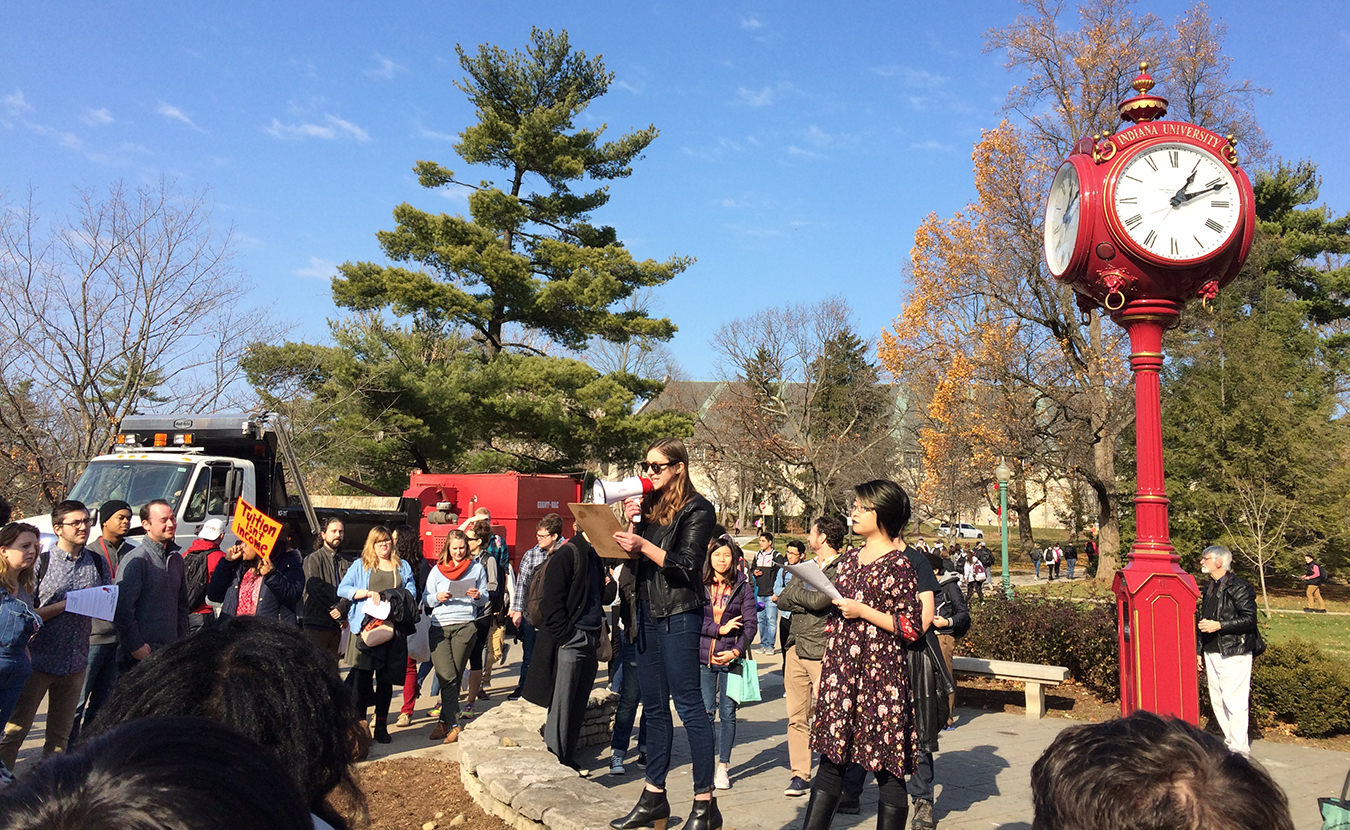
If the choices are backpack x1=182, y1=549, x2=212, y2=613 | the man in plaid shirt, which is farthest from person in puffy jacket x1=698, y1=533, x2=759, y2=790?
backpack x1=182, y1=549, x2=212, y2=613

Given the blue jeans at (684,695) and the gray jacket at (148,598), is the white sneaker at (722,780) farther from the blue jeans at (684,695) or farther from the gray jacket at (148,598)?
the gray jacket at (148,598)

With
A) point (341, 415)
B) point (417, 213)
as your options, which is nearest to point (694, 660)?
point (341, 415)

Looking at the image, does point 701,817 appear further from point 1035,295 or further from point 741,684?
point 1035,295

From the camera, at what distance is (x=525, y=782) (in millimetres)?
5609

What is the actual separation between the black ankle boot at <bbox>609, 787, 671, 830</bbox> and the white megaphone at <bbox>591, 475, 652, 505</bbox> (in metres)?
1.63

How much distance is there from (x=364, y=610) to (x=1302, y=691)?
29.5 ft

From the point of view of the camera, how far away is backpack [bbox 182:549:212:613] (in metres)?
8.81

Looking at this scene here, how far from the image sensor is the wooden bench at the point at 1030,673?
966 centimetres

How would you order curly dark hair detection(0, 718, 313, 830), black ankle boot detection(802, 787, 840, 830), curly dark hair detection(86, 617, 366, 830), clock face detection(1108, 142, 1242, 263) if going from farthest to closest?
clock face detection(1108, 142, 1242, 263)
black ankle boot detection(802, 787, 840, 830)
curly dark hair detection(86, 617, 366, 830)
curly dark hair detection(0, 718, 313, 830)

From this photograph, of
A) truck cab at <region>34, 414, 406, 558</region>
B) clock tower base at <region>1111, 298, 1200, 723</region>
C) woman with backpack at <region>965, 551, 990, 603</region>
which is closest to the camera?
clock tower base at <region>1111, 298, 1200, 723</region>

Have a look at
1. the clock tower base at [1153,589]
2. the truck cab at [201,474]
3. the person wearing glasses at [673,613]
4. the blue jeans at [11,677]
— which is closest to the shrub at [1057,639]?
the clock tower base at [1153,589]

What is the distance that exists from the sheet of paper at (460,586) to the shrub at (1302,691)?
25.4 ft

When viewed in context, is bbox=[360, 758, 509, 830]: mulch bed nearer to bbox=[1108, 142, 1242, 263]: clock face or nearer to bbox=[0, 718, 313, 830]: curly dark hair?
bbox=[0, 718, 313, 830]: curly dark hair

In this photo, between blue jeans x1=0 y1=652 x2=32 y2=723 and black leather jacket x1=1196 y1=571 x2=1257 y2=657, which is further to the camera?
black leather jacket x1=1196 y1=571 x2=1257 y2=657
